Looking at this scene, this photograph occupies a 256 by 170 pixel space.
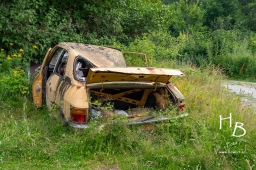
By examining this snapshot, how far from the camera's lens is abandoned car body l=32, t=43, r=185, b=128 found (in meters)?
4.88

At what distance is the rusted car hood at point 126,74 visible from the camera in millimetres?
4801

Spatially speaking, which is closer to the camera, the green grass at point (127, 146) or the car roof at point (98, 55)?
the green grass at point (127, 146)

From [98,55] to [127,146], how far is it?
2.20 m

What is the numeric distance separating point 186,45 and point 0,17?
10.4m

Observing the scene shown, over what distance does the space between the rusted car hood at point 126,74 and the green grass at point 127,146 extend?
76 cm

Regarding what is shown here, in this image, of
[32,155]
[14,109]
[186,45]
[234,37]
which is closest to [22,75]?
[14,109]

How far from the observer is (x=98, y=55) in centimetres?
630

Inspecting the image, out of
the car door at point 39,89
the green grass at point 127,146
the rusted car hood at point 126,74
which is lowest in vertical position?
the green grass at point 127,146

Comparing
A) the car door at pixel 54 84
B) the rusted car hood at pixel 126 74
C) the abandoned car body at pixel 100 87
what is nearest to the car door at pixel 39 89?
the abandoned car body at pixel 100 87

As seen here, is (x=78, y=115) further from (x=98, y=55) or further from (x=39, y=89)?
(x=39, y=89)

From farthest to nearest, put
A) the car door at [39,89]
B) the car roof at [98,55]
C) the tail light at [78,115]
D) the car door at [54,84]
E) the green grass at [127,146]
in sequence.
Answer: the car door at [39,89]
the car roof at [98,55]
the car door at [54,84]
the tail light at [78,115]
the green grass at [127,146]

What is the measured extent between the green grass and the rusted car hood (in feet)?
2.51

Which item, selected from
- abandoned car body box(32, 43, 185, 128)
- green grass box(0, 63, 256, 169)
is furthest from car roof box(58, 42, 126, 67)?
green grass box(0, 63, 256, 169)

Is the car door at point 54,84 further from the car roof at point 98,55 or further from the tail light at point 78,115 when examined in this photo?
the tail light at point 78,115
